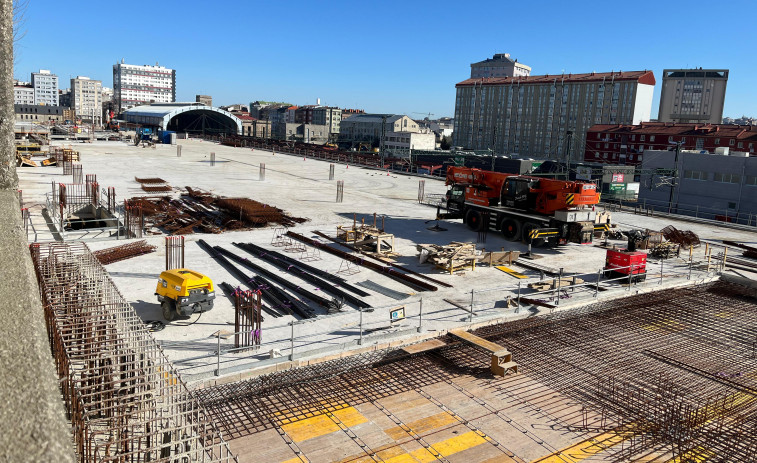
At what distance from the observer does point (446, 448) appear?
950cm

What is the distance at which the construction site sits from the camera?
9.33 meters

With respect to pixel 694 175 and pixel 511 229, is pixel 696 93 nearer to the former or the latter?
pixel 694 175

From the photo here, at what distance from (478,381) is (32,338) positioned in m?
10.2

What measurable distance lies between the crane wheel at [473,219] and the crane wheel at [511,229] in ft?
4.47

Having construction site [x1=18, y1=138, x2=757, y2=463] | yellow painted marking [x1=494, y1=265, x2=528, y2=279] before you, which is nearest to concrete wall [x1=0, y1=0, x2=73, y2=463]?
construction site [x1=18, y1=138, x2=757, y2=463]

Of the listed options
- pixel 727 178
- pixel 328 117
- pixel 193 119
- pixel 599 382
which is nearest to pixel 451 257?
pixel 599 382

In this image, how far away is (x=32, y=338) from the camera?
3.20 m

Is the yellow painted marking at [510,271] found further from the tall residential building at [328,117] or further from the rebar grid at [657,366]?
the tall residential building at [328,117]

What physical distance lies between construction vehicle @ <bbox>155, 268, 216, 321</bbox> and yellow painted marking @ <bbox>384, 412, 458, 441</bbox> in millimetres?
6343

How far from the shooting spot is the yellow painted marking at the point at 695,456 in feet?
30.4

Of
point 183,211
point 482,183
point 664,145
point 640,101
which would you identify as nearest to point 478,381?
point 482,183

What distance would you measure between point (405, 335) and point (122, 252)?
12.0m

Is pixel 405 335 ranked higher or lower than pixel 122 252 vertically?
lower

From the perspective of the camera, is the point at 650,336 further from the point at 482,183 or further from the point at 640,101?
the point at 640,101
